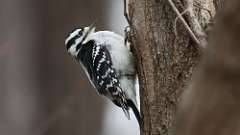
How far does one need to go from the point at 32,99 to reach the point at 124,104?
196 cm

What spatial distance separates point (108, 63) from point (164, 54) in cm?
142

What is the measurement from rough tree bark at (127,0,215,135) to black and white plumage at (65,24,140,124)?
0.68 metres

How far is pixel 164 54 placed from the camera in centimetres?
292

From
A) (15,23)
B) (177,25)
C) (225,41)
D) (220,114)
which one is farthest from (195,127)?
(15,23)

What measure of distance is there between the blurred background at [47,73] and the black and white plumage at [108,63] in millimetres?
953

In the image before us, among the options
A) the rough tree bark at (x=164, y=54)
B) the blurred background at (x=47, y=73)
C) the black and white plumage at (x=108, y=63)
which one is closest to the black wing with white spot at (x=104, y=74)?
the black and white plumage at (x=108, y=63)

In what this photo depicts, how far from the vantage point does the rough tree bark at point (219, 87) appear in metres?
0.99

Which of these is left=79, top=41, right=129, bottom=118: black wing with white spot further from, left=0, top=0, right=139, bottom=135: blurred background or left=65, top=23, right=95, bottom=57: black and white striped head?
left=0, top=0, right=139, bottom=135: blurred background

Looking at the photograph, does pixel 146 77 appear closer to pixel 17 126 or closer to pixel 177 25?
pixel 177 25

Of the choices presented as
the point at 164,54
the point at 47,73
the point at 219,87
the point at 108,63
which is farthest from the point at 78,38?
the point at 219,87

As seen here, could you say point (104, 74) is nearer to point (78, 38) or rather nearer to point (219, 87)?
point (78, 38)

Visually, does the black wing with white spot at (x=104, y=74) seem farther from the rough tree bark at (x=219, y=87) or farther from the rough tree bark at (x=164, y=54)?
the rough tree bark at (x=219, y=87)

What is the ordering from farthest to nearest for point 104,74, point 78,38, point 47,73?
point 47,73 → point 78,38 → point 104,74

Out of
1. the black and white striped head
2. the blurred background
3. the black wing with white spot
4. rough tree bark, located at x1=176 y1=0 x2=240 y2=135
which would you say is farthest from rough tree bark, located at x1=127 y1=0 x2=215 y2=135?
the blurred background
